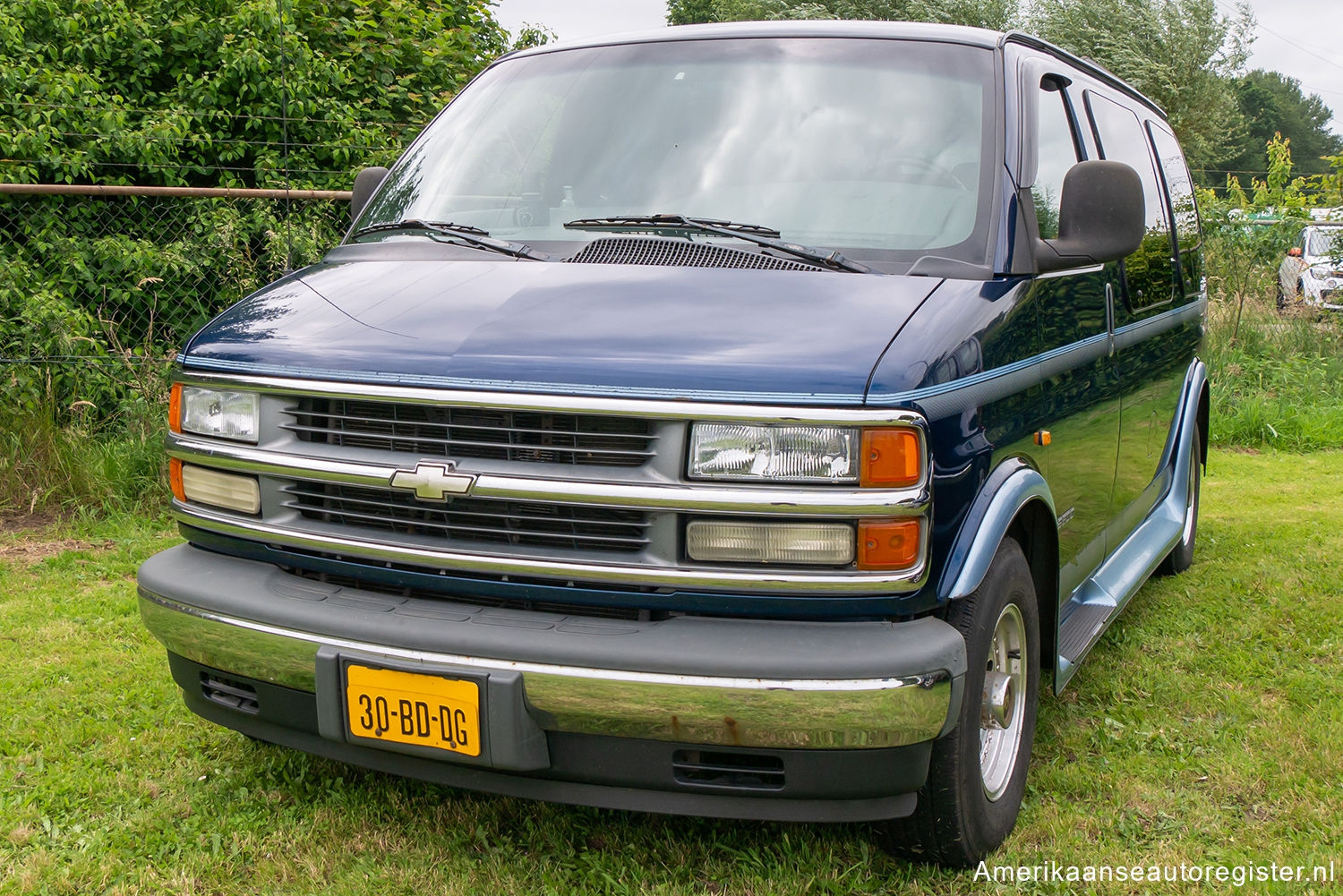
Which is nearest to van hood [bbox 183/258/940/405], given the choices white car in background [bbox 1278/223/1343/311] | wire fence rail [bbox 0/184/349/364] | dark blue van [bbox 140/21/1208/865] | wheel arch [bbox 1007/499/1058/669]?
dark blue van [bbox 140/21/1208/865]

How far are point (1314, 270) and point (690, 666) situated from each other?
1116 cm

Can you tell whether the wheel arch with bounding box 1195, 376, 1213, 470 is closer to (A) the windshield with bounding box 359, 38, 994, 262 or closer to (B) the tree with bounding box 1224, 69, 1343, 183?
A: (A) the windshield with bounding box 359, 38, 994, 262

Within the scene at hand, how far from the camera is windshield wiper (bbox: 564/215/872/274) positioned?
2.99 meters

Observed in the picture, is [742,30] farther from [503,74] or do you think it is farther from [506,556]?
[506,556]

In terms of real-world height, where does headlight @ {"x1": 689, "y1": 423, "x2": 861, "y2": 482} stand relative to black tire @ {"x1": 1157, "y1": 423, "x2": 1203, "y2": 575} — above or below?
above

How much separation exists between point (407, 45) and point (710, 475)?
6727 millimetres

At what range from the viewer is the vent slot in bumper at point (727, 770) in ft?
8.29

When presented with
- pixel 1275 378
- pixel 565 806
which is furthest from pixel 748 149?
pixel 1275 378

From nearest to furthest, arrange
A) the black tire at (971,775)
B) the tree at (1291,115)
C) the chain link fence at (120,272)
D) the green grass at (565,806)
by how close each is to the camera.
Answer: the black tire at (971,775) < the green grass at (565,806) < the chain link fence at (120,272) < the tree at (1291,115)

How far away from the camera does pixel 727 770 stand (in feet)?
8.34

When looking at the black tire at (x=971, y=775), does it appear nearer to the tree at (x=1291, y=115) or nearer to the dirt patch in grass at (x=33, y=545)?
the dirt patch in grass at (x=33, y=545)

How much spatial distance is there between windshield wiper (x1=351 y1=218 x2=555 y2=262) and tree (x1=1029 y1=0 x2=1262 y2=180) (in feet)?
108

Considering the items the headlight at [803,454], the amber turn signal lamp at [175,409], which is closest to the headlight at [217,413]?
the amber turn signal lamp at [175,409]

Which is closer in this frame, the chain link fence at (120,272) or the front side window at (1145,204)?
the front side window at (1145,204)
